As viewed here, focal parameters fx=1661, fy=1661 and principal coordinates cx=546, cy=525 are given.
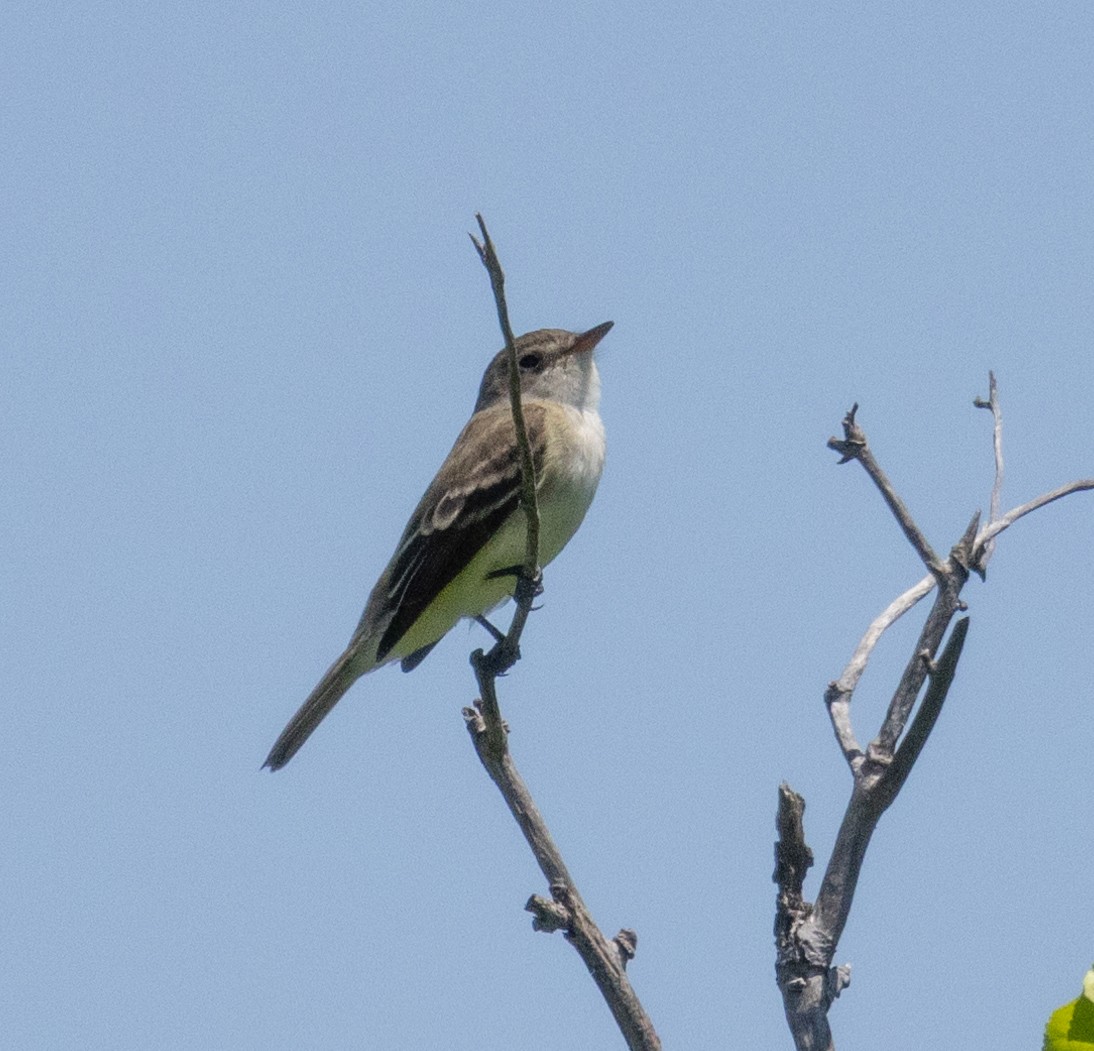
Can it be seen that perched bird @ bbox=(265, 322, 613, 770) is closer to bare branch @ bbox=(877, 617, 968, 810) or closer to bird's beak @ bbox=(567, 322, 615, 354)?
bird's beak @ bbox=(567, 322, 615, 354)

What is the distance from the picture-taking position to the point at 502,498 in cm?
829

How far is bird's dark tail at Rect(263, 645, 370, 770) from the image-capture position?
8.56 meters

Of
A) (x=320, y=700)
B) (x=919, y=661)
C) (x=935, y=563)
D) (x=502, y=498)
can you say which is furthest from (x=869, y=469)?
(x=320, y=700)

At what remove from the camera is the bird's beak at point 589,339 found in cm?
966

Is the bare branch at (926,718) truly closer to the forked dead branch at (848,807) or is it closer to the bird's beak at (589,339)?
the forked dead branch at (848,807)

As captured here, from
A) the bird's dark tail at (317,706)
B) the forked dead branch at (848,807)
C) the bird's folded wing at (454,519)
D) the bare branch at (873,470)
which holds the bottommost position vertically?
the forked dead branch at (848,807)

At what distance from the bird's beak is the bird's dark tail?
2.23m

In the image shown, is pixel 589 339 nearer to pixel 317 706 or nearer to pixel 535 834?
pixel 317 706

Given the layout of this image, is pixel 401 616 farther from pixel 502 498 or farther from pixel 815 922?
pixel 815 922

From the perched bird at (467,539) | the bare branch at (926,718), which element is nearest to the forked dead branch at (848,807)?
the bare branch at (926,718)

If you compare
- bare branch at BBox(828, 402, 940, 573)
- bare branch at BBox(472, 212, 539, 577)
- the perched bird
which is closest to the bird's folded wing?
the perched bird

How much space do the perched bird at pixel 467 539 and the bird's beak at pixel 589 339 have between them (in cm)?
52

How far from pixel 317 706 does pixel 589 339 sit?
8.90 feet

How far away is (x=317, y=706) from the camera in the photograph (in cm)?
862
